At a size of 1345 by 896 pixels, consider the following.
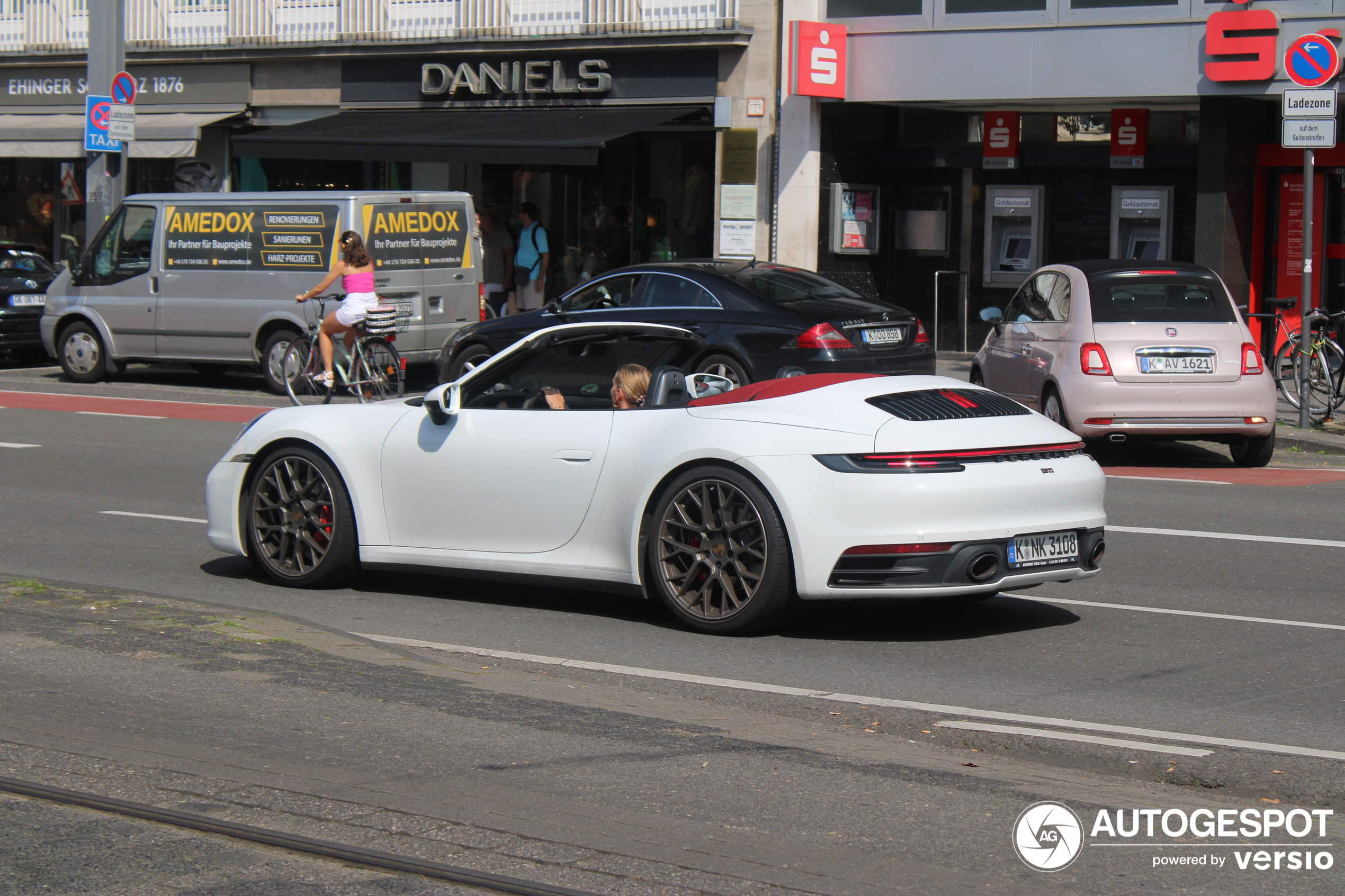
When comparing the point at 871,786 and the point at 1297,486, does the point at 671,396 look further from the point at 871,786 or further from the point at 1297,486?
the point at 1297,486

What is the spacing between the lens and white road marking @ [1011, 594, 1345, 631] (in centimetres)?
739

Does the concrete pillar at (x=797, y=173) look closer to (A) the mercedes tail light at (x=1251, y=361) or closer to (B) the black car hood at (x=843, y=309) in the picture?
(B) the black car hood at (x=843, y=309)

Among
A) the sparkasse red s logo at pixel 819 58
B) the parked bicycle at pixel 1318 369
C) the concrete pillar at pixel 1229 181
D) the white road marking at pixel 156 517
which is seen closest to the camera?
the white road marking at pixel 156 517

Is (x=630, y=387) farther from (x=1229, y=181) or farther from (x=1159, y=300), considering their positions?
(x=1229, y=181)

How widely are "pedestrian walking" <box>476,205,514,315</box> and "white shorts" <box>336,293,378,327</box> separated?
270 inches

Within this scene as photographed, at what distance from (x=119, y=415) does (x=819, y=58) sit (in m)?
10.5

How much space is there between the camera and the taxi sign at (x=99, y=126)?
22.3 metres

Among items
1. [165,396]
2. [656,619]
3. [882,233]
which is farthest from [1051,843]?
[882,233]

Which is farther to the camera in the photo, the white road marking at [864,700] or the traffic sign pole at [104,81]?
the traffic sign pole at [104,81]

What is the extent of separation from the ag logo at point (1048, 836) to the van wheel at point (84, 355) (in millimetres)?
17336

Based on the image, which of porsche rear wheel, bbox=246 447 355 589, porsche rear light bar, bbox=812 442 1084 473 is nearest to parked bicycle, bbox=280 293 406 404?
porsche rear wheel, bbox=246 447 355 589

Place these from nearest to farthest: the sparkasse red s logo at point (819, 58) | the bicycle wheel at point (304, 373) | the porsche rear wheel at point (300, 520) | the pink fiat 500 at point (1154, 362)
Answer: the porsche rear wheel at point (300, 520) → the pink fiat 500 at point (1154, 362) → the bicycle wheel at point (304, 373) → the sparkasse red s logo at point (819, 58)

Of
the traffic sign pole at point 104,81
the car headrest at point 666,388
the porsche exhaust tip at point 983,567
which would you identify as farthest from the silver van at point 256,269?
the porsche exhaust tip at point 983,567

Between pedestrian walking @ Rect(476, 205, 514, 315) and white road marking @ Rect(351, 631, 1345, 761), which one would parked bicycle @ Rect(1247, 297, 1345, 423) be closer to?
white road marking @ Rect(351, 631, 1345, 761)
